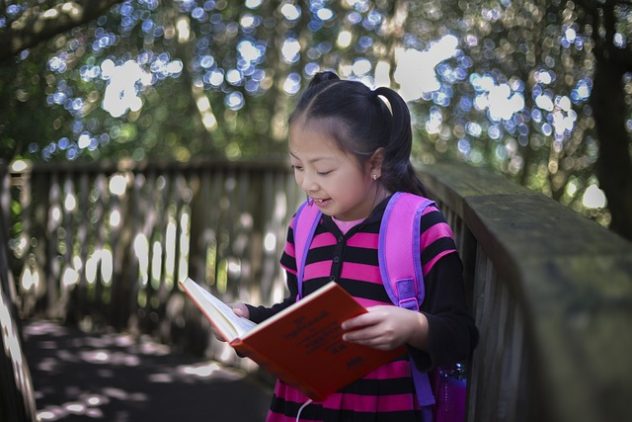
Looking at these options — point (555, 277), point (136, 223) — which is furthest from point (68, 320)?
point (555, 277)

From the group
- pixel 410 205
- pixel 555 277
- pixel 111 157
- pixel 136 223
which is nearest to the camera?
pixel 555 277

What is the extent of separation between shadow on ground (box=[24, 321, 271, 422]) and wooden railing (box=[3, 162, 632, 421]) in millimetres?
278

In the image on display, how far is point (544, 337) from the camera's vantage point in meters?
0.87

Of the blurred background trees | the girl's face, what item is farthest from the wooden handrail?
the blurred background trees

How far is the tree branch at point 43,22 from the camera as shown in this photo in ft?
9.73

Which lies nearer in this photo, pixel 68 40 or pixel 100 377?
pixel 68 40

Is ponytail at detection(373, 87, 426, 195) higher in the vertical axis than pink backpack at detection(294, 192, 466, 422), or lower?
higher

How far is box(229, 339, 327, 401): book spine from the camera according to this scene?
5.38ft

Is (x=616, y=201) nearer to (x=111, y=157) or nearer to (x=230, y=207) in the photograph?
(x=230, y=207)

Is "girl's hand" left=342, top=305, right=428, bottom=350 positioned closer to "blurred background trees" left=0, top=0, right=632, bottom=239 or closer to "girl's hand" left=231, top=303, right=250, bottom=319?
"girl's hand" left=231, top=303, right=250, bottom=319

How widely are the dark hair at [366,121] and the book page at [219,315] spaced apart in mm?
545

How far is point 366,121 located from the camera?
2.07m

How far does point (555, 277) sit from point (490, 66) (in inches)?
162

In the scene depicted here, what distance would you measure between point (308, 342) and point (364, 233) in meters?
0.46
